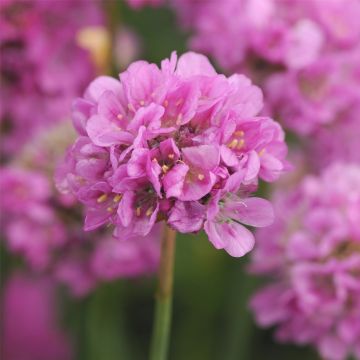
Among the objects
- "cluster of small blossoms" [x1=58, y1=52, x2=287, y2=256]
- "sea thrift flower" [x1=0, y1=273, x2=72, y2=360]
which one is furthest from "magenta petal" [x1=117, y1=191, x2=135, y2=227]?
"sea thrift flower" [x1=0, y1=273, x2=72, y2=360]

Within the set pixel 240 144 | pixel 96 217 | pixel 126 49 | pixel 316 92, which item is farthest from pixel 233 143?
pixel 126 49

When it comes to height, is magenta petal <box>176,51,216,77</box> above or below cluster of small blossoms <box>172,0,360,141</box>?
below

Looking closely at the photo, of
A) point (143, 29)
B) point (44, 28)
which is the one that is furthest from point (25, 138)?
point (143, 29)

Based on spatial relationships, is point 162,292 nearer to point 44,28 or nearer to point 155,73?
point 155,73

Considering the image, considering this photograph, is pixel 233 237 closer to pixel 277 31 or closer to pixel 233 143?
pixel 233 143

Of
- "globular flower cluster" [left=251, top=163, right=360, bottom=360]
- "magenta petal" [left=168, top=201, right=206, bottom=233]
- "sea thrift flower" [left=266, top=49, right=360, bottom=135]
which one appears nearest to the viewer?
"magenta petal" [left=168, top=201, right=206, bottom=233]

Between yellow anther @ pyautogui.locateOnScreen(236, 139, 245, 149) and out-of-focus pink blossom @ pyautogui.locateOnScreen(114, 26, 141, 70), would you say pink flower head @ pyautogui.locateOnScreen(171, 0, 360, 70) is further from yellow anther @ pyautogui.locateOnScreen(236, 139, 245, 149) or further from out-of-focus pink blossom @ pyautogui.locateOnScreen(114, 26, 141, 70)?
yellow anther @ pyautogui.locateOnScreen(236, 139, 245, 149)

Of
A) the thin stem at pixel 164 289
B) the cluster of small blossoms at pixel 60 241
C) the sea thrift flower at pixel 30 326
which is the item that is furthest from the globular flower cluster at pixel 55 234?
the thin stem at pixel 164 289

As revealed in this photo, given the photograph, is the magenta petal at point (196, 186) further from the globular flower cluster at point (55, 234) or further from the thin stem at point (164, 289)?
the globular flower cluster at point (55, 234)
